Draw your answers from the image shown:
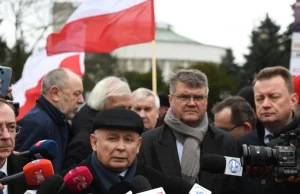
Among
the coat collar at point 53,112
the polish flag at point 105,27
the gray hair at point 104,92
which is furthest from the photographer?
the polish flag at point 105,27

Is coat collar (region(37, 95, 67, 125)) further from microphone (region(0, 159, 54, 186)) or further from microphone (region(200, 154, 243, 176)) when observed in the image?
microphone (region(0, 159, 54, 186))

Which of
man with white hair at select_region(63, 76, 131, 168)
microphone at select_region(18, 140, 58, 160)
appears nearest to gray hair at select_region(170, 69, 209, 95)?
man with white hair at select_region(63, 76, 131, 168)

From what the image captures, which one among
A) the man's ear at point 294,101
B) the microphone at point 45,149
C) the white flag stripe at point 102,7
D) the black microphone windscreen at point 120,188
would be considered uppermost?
the white flag stripe at point 102,7

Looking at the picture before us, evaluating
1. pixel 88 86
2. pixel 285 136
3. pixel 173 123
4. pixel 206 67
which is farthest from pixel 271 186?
pixel 206 67

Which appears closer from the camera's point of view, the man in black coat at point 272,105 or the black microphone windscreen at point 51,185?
the black microphone windscreen at point 51,185

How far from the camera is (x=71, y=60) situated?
33.8 ft

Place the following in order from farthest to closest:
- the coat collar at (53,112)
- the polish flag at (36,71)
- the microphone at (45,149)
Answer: the polish flag at (36,71) → the coat collar at (53,112) → the microphone at (45,149)

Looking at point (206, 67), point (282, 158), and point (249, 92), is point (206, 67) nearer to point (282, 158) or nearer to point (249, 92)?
point (249, 92)

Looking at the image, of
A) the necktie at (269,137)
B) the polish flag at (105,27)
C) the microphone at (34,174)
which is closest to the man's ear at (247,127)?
the necktie at (269,137)

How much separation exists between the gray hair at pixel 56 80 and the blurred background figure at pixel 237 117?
1.76m

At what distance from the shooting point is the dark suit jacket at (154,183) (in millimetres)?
4121

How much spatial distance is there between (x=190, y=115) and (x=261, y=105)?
57 cm

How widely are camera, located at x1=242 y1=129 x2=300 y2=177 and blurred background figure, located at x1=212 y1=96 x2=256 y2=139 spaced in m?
2.65

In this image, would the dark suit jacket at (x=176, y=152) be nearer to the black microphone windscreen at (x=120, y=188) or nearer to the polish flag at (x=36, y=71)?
the black microphone windscreen at (x=120, y=188)
